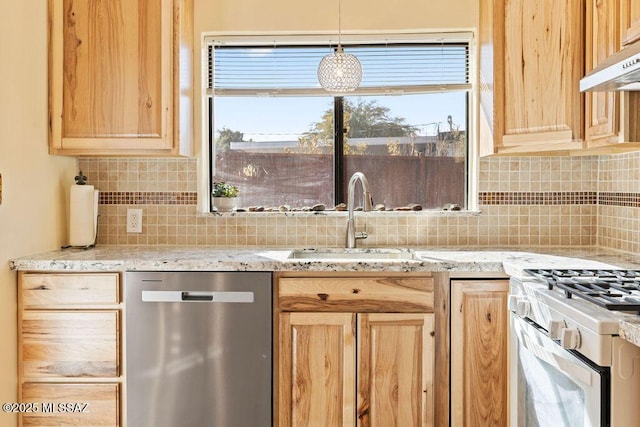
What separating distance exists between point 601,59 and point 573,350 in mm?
1150

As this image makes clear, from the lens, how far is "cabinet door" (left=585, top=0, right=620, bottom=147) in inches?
74.9

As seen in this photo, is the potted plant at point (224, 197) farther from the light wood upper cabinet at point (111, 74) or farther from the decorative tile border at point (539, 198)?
the decorative tile border at point (539, 198)

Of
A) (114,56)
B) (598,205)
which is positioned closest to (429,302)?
(598,205)

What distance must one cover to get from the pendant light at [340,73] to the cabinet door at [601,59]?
0.99 meters

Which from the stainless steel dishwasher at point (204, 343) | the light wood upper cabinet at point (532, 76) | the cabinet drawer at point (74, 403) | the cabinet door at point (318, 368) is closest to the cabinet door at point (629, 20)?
the light wood upper cabinet at point (532, 76)

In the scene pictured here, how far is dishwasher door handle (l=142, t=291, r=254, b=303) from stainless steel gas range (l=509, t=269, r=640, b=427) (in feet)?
3.27

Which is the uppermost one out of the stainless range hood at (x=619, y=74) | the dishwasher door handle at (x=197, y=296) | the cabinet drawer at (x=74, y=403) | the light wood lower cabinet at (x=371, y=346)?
the stainless range hood at (x=619, y=74)

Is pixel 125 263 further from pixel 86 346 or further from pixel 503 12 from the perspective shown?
pixel 503 12

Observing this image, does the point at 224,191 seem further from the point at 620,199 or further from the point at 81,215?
the point at 620,199

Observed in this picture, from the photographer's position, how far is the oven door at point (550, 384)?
1325 mm

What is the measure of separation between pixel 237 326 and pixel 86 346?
61cm

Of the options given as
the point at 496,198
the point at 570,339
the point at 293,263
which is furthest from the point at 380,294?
the point at 496,198

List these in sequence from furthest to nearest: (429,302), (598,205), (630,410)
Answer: (598,205)
(429,302)
(630,410)

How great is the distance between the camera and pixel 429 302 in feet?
6.75
